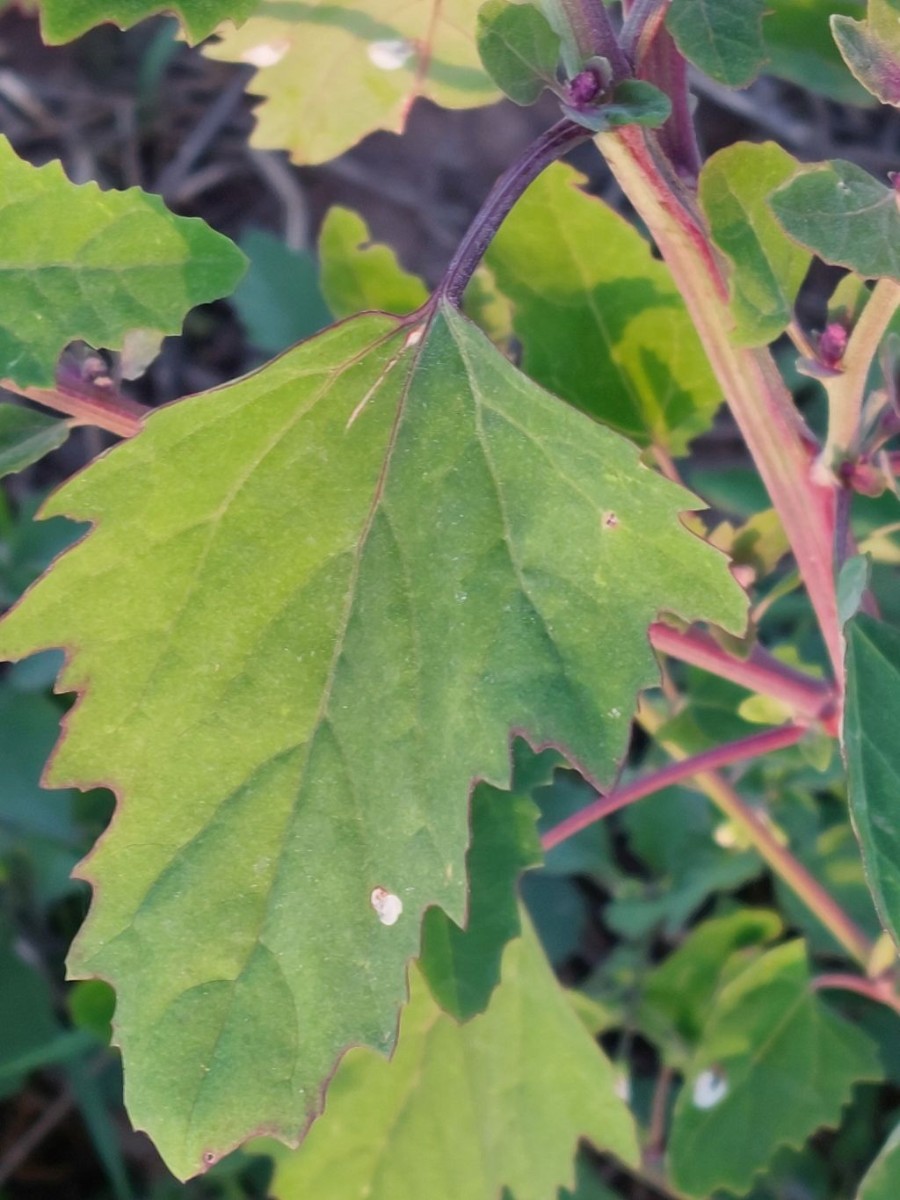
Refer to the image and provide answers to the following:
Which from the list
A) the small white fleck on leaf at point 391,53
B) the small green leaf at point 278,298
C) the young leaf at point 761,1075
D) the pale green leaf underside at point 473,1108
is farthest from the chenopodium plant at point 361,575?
the small green leaf at point 278,298

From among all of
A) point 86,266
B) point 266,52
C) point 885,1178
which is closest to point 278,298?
point 266,52

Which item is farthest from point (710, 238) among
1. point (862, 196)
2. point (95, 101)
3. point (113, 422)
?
point (95, 101)

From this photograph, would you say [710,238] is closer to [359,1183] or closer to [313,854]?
[313,854]

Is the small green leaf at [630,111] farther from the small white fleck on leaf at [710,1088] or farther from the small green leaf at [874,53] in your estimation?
the small white fleck on leaf at [710,1088]

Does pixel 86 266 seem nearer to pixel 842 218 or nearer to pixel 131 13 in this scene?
pixel 131 13

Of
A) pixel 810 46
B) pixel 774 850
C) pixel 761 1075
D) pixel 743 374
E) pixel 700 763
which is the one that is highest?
pixel 810 46

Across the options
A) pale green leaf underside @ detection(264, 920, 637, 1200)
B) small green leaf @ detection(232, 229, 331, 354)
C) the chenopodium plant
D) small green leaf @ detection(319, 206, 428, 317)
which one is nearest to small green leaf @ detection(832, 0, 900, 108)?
the chenopodium plant

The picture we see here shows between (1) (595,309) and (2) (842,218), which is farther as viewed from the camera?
(1) (595,309)
